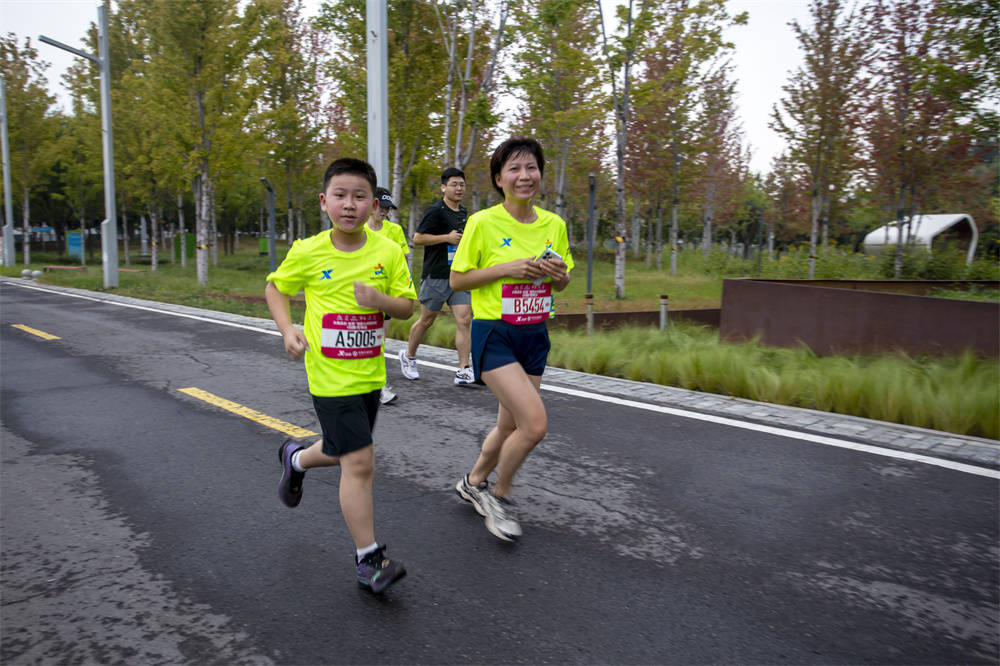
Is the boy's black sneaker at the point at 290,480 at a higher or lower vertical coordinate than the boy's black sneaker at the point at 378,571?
higher

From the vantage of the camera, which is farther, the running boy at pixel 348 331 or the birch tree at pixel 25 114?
the birch tree at pixel 25 114

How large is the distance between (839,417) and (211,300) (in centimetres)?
1453

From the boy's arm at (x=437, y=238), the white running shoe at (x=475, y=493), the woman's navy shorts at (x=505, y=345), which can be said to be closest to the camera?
the woman's navy shorts at (x=505, y=345)

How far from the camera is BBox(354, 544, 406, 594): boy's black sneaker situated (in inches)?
119

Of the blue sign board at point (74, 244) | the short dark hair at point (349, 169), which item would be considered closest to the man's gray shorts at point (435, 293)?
the short dark hair at point (349, 169)

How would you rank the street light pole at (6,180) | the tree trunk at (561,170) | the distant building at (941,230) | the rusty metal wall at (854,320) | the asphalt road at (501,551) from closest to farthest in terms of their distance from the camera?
the asphalt road at (501,551), the rusty metal wall at (854,320), the distant building at (941,230), the tree trunk at (561,170), the street light pole at (6,180)

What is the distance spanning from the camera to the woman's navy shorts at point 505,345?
3615 mm

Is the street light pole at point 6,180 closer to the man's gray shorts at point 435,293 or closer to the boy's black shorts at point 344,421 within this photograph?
the man's gray shorts at point 435,293

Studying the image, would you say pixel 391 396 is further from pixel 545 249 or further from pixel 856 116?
pixel 856 116

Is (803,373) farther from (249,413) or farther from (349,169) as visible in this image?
(349,169)

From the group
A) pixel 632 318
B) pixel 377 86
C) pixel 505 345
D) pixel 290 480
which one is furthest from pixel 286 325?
pixel 632 318

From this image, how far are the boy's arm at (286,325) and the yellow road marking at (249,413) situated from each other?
250 cm

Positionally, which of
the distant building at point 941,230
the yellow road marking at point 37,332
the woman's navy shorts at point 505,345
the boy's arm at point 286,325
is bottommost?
the yellow road marking at point 37,332

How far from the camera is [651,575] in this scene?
3.27 meters
